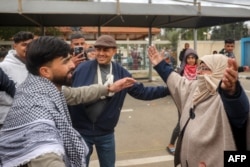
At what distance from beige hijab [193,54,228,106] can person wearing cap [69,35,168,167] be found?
0.82 m

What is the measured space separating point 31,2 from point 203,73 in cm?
780

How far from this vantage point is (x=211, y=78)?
7.34 ft

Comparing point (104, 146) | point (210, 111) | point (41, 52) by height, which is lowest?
point (104, 146)

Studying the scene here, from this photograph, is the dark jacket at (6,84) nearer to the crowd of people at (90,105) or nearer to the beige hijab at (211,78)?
the crowd of people at (90,105)

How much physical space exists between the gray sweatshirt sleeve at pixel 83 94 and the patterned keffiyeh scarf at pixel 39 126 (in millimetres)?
1099

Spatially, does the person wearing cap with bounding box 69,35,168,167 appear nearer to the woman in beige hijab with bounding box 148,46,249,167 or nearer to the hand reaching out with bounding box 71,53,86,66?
the hand reaching out with bounding box 71,53,86,66

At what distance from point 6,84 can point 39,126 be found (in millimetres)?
1525

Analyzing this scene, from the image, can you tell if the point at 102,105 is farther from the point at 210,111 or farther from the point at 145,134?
the point at 145,134

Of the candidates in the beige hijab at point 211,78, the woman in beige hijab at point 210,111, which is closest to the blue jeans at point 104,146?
the woman in beige hijab at point 210,111

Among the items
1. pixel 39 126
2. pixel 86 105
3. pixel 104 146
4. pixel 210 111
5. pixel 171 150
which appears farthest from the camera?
pixel 171 150

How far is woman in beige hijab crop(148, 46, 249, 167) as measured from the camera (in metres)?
1.86

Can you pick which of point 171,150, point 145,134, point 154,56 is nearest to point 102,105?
point 154,56

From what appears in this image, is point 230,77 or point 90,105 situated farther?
point 90,105

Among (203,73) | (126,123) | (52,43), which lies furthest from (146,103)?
(52,43)
